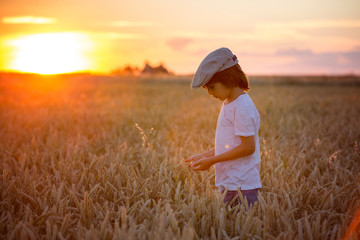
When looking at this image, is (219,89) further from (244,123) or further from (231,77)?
(244,123)

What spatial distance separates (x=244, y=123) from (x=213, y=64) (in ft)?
1.45

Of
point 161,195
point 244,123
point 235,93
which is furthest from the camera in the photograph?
point 161,195

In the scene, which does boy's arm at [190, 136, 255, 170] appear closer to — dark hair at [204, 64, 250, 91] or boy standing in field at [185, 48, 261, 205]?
boy standing in field at [185, 48, 261, 205]

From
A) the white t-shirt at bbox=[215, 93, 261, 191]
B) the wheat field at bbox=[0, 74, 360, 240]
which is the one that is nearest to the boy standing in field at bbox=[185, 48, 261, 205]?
the white t-shirt at bbox=[215, 93, 261, 191]

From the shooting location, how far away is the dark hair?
1725 millimetres

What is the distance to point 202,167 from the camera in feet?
5.79

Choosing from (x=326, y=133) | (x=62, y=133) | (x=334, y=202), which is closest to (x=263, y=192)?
(x=334, y=202)

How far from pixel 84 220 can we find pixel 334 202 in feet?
6.18

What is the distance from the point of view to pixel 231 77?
1.75 m

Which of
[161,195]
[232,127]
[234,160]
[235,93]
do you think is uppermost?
[235,93]

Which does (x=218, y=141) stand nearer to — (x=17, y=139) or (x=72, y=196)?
(x=72, y=196)

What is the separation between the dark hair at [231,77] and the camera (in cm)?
172

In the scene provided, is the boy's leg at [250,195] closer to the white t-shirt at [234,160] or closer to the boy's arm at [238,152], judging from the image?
the white t-shirt at [234,160]

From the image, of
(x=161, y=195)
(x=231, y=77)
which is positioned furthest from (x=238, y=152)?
(x=161, y=195)
